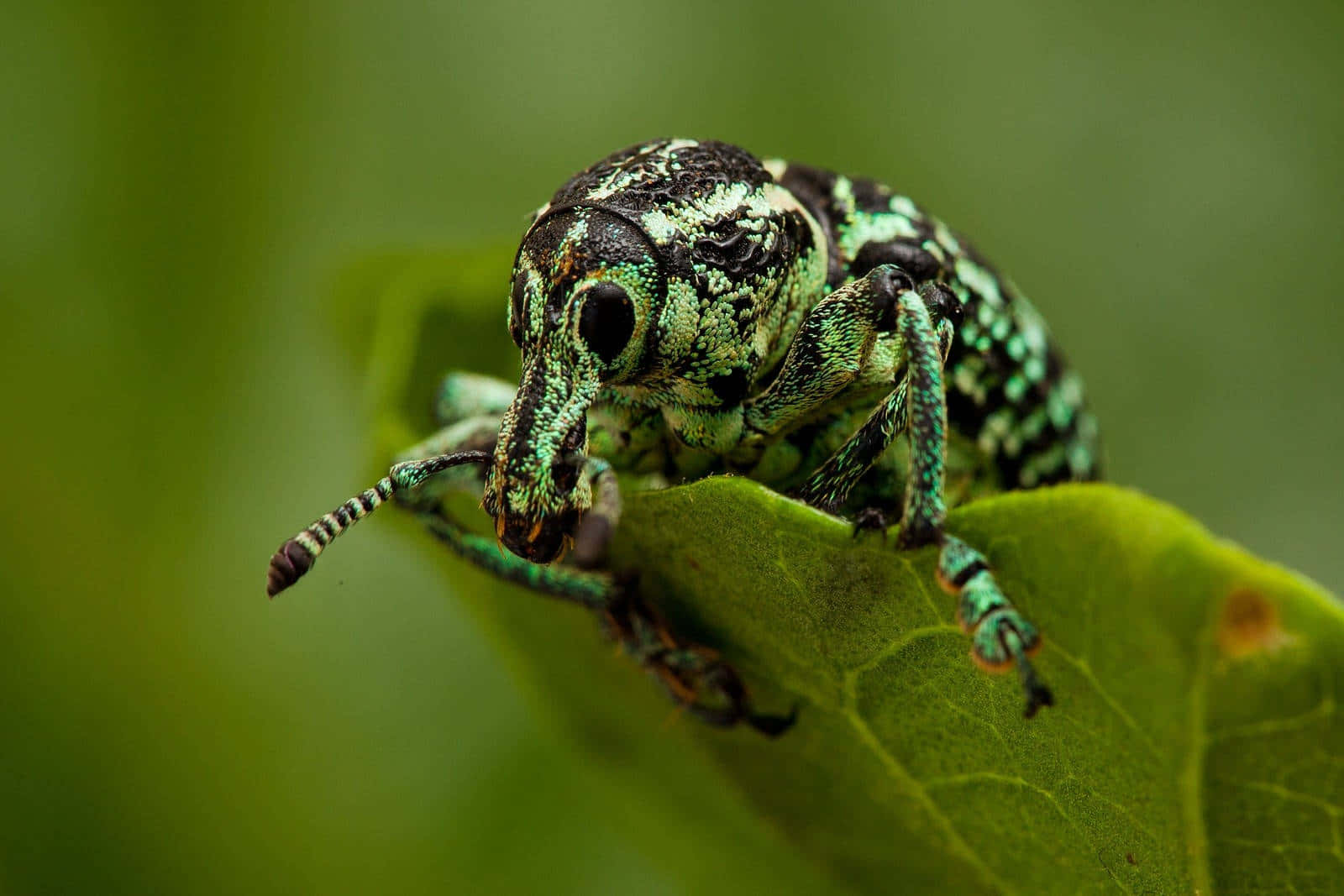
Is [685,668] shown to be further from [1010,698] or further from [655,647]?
[1010,698]

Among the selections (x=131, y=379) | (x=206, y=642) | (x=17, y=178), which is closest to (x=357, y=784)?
(x=206, y=642)

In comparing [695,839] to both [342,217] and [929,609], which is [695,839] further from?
[342,217]

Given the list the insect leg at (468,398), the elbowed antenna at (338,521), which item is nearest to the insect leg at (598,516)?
the elbowed antenna at (338,521)

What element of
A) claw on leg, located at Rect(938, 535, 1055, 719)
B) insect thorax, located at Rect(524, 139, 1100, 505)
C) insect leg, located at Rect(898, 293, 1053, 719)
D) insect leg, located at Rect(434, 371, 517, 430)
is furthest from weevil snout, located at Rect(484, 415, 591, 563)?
insect leg, located at Rect(434, 371, 517, 430)

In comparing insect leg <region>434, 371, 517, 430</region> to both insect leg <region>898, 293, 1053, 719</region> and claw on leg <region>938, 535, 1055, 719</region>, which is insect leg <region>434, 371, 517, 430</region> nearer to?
insect leg <region>898, 293, 1053, 719</region>

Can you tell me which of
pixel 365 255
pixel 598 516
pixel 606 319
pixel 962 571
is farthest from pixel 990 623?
pixel 365 255
